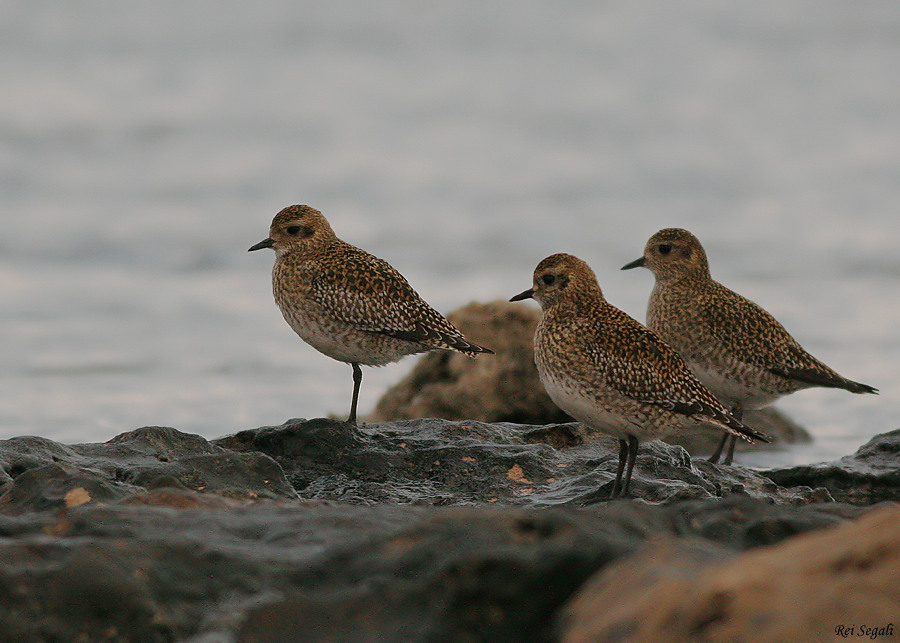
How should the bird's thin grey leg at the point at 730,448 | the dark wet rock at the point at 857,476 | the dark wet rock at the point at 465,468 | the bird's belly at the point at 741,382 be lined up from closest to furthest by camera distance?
the dark wet rock at the point at 465,468 → the dark wet rock at the point at 857,476 → the bird's thin grey leg at the point at 730,448 → the bird's belly at the point at 741,382

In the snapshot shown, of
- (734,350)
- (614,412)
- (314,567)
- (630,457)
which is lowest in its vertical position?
(314,567)

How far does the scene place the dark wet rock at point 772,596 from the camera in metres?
2.82

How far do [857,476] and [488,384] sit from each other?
3741 millimetres

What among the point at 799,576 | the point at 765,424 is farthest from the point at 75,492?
the point at 765,424

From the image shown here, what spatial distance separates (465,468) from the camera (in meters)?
7.27

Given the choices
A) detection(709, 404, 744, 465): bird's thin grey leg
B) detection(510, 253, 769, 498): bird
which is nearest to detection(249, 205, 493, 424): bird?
detection(510, 253, 769, 498): bird

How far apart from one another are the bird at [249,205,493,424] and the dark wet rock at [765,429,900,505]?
240 cm

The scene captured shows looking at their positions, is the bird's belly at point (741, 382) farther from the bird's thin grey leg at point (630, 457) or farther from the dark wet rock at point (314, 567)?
the dark wet rock at point (314, 567)

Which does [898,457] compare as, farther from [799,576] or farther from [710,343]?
[799,576]

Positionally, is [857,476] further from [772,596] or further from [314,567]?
[772,596]

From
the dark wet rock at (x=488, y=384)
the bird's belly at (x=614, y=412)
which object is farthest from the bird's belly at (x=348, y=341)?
the bird's belly at (x=614, y=412)

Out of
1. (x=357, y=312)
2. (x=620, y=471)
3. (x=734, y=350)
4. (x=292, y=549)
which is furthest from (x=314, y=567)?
(x=734, y=350)

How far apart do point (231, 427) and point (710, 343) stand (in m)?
5.14

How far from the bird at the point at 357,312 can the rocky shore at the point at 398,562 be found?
2105 mm
